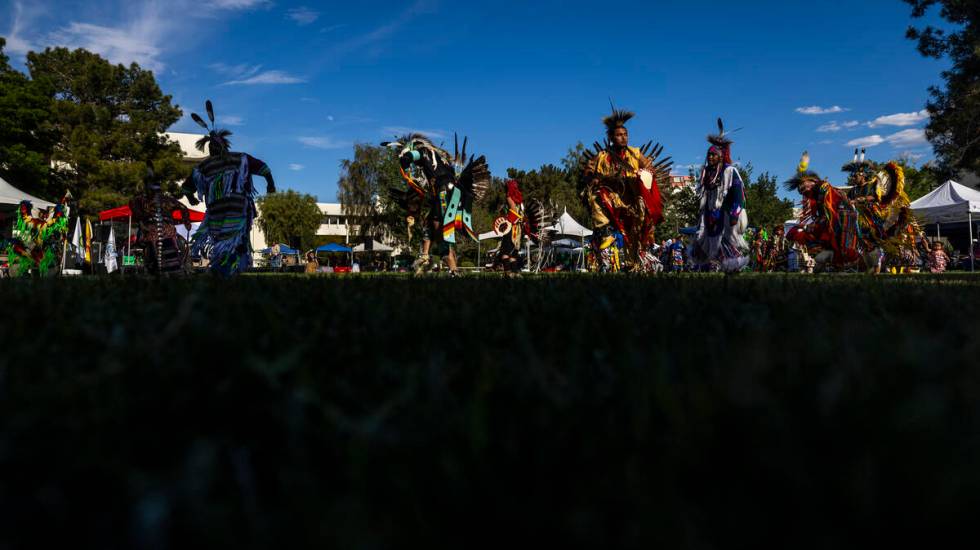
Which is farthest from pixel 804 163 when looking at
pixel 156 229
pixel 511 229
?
pixel 156 229

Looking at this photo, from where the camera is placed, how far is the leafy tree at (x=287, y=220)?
6103 cm

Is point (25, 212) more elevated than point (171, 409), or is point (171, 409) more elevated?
point (25, 212)

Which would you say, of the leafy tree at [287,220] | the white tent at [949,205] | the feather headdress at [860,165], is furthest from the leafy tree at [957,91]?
Answer: the leafy tree at [287,220]

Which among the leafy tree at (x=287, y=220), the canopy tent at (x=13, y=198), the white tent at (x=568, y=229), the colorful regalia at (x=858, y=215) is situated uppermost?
the leafy tree at (x=287, y=220)

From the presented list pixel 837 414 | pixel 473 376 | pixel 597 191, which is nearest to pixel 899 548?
pixel 837 414

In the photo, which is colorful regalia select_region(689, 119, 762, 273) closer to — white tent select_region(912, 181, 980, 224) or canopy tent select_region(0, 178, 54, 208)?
white tent select_region(912, 181, 980, 224)

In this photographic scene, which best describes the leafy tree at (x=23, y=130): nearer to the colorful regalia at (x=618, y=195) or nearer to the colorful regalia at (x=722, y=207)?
the colorful regalia at (x=618, y=195)

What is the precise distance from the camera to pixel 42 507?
25.9 inches

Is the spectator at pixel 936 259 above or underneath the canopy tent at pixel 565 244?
underneath

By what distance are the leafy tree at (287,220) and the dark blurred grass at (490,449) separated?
6238 cm

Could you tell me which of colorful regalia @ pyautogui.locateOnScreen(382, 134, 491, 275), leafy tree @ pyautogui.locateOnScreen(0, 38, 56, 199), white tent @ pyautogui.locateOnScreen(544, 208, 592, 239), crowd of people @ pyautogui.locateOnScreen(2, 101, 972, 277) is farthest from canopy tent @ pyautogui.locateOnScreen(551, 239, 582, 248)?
leafy tree @ pyautogui.locateOnScreen(0, 38, 56, 199)

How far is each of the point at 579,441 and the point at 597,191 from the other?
463 inches

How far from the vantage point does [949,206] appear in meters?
20.8

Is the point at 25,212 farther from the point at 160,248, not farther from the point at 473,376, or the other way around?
the point at 473,376
